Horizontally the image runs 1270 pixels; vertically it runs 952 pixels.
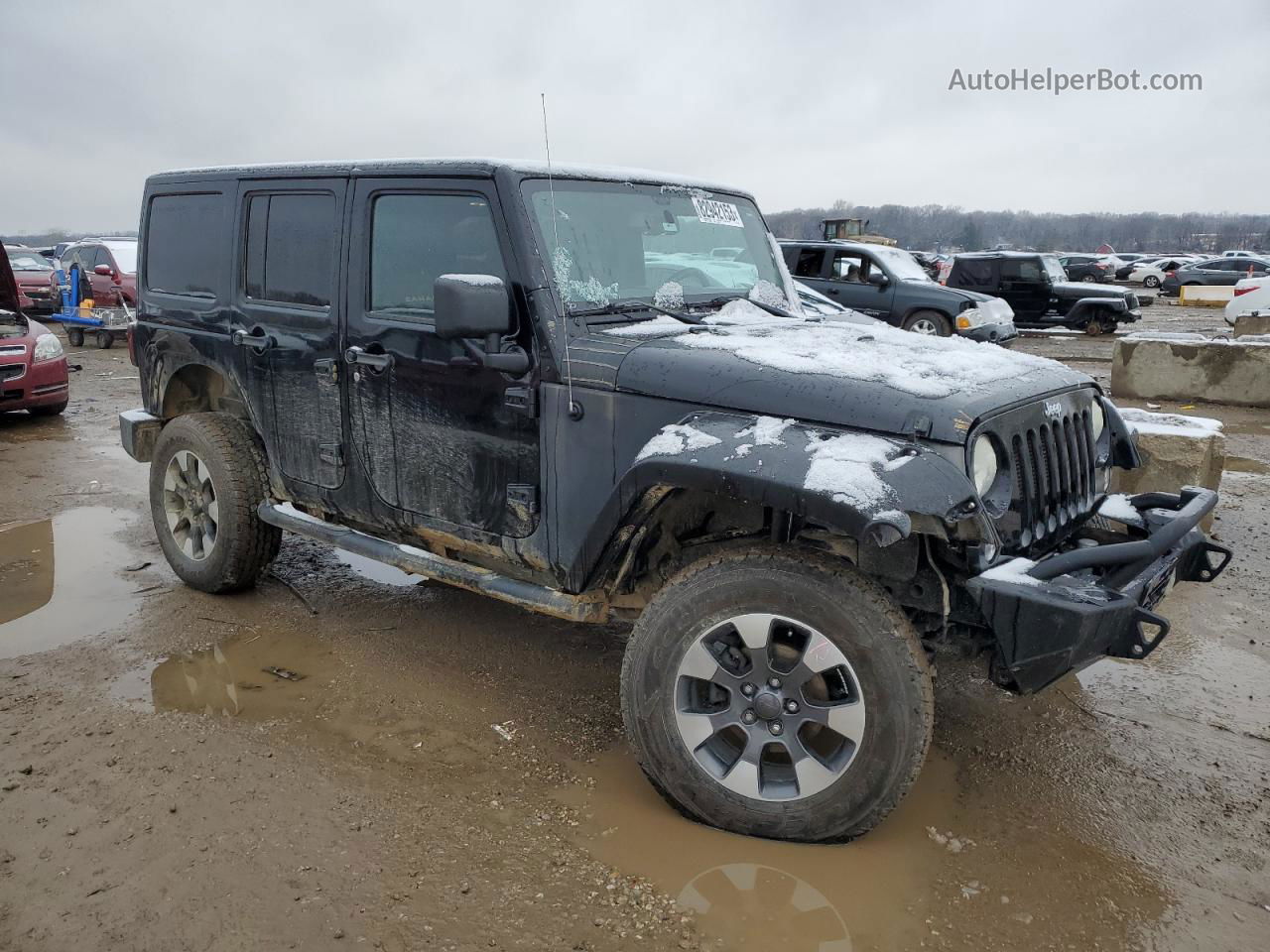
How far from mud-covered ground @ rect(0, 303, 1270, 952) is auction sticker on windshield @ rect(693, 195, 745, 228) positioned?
6.43 feet

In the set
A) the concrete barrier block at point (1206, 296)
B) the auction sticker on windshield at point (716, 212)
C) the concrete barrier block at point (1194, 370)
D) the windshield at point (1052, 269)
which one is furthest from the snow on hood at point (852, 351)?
the concrete barrier block at point (1206, 296)

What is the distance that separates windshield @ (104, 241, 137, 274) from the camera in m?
16.5

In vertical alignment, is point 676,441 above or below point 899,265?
below

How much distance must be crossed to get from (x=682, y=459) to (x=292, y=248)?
Result: 7.63 ft

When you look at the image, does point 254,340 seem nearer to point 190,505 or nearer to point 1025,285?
point 190,505

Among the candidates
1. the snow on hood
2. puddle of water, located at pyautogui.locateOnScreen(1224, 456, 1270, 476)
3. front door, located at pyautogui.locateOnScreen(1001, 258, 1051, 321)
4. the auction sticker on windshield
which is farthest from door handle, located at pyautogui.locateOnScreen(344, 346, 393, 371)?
front door, located at pyautogui.locateOnScreen(1001, 258, 1051, 321)

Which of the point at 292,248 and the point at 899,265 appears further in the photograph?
the point at 899,265

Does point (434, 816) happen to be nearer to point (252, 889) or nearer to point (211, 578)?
point (252, 889)

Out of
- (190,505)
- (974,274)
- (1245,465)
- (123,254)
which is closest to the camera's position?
(190,505)

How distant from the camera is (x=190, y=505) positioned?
15.9ft

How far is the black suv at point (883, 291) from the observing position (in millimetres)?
14336

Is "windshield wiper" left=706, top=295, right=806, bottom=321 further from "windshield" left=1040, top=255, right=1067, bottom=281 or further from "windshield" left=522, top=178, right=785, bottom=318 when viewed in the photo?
"windshield" left=1040, top=255, right=1067, bottom=281

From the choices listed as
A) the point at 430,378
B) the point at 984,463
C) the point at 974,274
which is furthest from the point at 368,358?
the point at 974,274

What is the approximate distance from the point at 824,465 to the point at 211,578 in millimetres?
3457
